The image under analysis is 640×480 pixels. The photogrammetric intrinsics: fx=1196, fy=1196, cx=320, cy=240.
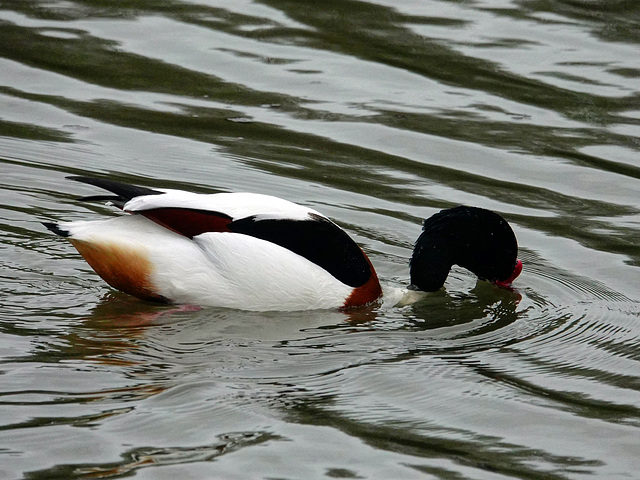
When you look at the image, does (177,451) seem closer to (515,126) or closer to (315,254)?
(315,254)

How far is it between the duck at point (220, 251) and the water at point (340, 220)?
142 millimetres

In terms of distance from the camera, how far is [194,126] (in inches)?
377

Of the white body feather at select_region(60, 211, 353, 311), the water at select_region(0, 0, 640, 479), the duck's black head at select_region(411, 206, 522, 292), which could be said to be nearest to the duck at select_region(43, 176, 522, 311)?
the white body feather at select_region(60, 211, 353, 311)

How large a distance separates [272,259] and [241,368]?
39.6 inches

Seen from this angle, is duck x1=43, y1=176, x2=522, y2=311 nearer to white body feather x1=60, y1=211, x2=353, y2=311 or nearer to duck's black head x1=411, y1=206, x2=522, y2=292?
white body feather x1=60, y1=211, x2=353, y2=311

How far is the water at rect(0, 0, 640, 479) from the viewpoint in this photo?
516 cm

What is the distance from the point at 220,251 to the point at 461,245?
1588mm

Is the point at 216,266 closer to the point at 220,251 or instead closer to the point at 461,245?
the point at 220,251

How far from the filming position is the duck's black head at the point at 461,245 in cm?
730

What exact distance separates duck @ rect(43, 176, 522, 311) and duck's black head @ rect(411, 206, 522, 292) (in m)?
0.49

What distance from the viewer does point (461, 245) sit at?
7383 mm

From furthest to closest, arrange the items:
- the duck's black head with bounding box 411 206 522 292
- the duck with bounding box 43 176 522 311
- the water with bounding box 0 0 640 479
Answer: the duck's black head with bounding box 411 206 522 292
the duck with bounding box 43 176 522 311
the water with bounding box 0 0 640 479

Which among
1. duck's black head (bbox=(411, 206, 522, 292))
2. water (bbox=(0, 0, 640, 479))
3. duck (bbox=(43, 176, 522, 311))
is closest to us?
water (bbox=(0, 0, 640, 479))

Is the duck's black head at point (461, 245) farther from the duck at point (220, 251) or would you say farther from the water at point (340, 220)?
the duck at point (220, 251)
